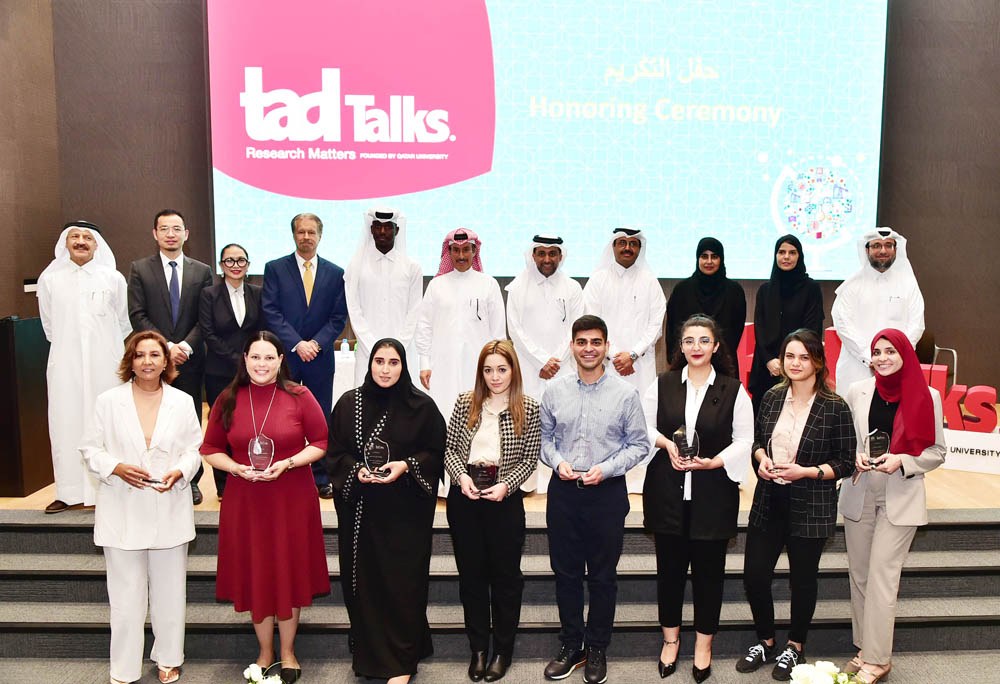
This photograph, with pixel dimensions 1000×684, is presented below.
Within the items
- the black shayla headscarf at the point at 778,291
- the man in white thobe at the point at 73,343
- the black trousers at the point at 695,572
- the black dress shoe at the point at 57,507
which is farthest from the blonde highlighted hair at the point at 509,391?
the black dress shoe at the point at 57,507

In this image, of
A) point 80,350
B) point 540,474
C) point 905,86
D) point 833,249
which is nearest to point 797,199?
point 833,249

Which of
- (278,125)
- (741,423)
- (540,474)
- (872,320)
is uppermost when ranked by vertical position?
(278,125)

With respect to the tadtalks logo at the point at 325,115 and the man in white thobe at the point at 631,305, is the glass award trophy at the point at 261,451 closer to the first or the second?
the man in white thobe at the point at 631,305

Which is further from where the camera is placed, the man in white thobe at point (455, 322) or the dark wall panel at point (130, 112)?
the dark wall panel at point (130, 112)

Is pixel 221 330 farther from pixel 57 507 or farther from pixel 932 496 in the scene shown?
pixel 932 496

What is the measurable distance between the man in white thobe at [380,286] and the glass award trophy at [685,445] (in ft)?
6.79

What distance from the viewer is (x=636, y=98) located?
6.77 m

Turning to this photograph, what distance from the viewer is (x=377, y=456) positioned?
3.30 m

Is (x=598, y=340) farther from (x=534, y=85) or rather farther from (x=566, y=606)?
(x=534, y=85)

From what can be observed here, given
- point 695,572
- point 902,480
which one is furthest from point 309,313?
point 902,480

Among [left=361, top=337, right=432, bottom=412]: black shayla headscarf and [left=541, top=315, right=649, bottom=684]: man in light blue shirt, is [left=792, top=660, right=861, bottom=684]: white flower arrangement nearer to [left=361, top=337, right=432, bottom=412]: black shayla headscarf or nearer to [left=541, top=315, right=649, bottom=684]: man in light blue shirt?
[left=541, top=315, right=649, bottom=684]: man in light blue shirt

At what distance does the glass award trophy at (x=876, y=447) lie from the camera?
3.43 m

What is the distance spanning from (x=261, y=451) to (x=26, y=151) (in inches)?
177

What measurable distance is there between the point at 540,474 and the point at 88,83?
205 inches
